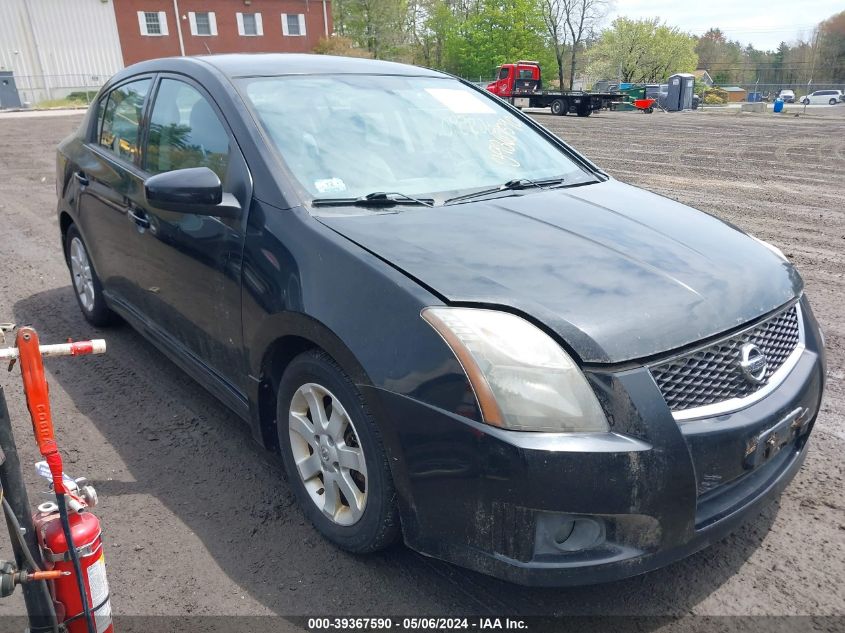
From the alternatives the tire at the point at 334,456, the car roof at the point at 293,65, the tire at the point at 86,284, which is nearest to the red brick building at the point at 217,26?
the tire at the point at 86,284

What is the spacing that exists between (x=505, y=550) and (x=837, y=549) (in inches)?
55.2

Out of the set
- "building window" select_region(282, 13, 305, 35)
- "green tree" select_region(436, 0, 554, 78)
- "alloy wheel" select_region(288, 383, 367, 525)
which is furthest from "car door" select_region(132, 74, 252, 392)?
"green tree" select_region(436, 0, 554, 78)

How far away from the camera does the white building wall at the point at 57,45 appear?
42500mm

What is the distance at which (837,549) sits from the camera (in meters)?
2.52

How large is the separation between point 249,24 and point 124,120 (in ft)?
172

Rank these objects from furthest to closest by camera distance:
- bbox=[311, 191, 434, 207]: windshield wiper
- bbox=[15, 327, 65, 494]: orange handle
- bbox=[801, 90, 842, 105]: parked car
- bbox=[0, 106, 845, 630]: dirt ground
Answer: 1. bbox=[801, 90, 842, 105]: parked car
2. bbox=[311, 191, 434, 207]: windshield wiper
3. bbox=[0, 106, 845, 630]: dirt ground
4. bbox=[15, 327, 65, 494]: orange handle

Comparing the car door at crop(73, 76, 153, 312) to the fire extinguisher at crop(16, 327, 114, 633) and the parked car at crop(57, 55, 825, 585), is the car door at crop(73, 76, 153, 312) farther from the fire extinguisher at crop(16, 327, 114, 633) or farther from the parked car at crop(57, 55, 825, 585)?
the fire extinguisher at crop(16, 327, 114, 633)

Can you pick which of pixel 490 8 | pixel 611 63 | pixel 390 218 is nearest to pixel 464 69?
pixel 490 8

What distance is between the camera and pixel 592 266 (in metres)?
2.29

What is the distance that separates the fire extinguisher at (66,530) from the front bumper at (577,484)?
86 centimetres

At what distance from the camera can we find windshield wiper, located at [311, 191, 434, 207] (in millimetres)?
2623

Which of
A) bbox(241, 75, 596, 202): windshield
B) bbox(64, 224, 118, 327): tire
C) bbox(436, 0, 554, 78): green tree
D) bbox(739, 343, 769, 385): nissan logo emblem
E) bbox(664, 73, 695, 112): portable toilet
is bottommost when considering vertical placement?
bbox(664, 73, 695, 112): portable toilet

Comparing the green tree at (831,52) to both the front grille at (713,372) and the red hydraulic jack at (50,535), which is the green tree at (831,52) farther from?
the red hydraulic jack at (50,535)

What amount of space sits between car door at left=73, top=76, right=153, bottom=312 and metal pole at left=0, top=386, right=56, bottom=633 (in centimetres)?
194
